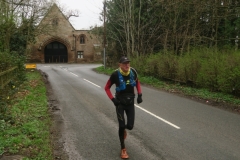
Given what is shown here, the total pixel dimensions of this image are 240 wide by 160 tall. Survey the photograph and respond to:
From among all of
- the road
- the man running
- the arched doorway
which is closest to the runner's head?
the man running

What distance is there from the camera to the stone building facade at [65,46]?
2125 inches

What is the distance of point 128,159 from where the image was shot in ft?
17.5

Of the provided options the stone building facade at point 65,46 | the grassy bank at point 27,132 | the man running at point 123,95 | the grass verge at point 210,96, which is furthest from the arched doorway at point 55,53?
→ the man running at point 123,95

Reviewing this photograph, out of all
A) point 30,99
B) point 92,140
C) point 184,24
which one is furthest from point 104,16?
point 92,140

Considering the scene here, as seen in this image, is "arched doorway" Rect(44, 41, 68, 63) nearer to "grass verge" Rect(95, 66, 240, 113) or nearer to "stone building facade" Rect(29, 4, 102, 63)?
"stone building facade" Rect(29, 4, 102, 63)

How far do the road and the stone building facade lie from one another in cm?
4444

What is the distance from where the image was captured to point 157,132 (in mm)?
7051

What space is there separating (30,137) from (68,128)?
51.5 inches

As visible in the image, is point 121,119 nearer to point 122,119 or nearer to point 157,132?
point 122,119

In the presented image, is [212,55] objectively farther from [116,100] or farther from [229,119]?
[116,100]

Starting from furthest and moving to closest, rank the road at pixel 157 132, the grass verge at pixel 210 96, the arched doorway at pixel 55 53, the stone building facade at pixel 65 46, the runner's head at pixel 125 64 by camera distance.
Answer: the arched doorway at pixel 55 53 → the stone building facade at pixel 65 46 → the grass verge at pixel 210 96 → the road at pixel 157 132 → the runner's head at pixel 125 64

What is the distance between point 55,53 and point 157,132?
5180 centimetres

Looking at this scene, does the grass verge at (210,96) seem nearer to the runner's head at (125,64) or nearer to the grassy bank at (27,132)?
the runner's head at (125,64)

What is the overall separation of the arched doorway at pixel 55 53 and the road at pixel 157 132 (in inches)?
1846
